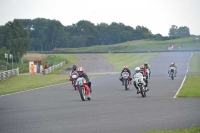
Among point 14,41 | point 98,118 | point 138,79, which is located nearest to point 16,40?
point 14,41

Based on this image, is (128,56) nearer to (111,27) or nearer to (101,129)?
(101,129)

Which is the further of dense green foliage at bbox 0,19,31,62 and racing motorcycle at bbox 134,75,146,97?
dense green foliage at bbox 0,19,31,62

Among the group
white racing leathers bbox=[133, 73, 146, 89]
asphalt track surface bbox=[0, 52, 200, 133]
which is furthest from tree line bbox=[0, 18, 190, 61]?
asphalt track surface bbox=[0, 52, 200, 133]

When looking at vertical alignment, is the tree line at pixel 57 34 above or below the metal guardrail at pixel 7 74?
above

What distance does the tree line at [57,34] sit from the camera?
78.1m

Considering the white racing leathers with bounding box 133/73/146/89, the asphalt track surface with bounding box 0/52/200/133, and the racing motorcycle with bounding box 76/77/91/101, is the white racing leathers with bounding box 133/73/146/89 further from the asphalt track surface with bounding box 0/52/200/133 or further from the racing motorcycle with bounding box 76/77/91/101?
the asphalt track surface with bounding box 0/52/200/133

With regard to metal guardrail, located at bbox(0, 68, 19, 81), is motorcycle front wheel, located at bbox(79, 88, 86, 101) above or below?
above

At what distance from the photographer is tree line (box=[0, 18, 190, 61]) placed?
3073 inches

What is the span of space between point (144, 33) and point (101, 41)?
23.0 meters

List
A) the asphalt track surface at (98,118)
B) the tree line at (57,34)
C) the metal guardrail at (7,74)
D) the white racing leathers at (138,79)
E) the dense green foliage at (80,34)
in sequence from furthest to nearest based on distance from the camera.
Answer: the dense green foliage at (80,34) < the tree line at (57,34) < the metal guardrail at (7,74) < the white racing leathers at (138,79) < the asphalt track surface at (98,118)

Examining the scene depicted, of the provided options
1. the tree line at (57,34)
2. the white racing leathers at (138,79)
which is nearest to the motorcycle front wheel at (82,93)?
the white racing leathers at (138,79)

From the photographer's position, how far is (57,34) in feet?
459

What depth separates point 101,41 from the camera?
17525 cm

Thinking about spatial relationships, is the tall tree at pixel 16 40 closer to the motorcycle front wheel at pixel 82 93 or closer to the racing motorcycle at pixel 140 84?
the racing motorcycle at pixel 140 84
